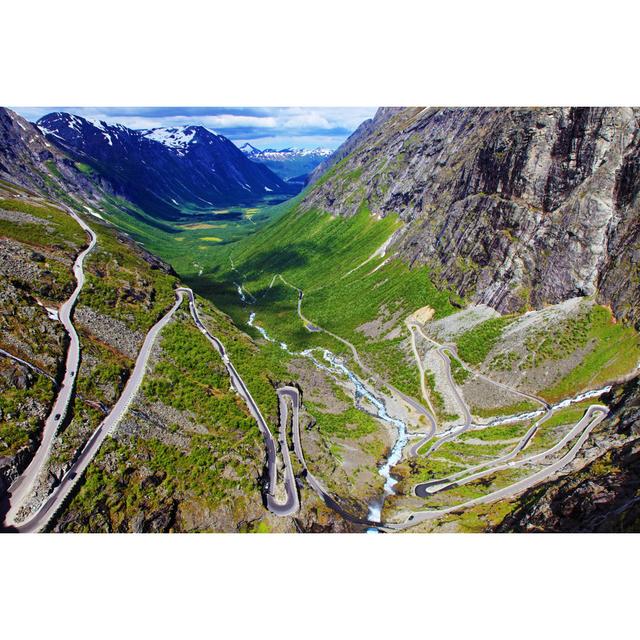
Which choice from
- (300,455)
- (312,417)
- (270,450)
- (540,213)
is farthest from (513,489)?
(540,213)

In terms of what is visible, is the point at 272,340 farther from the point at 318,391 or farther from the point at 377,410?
the point at 377,410

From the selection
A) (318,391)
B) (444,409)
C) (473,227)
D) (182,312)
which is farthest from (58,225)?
(473,227)

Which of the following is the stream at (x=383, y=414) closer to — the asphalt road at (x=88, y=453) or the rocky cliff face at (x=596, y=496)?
the rocky cliff face at (x=596, y=496)

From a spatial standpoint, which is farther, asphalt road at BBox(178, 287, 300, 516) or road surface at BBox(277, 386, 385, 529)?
road surface at BBox(277, 386, 385, 529)

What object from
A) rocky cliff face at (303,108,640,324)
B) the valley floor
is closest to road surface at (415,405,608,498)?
the valley floor

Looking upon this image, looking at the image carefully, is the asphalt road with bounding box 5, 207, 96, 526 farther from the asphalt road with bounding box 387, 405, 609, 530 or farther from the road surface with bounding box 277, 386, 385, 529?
the asphalt road with bounding box 387, 405, 609, 530
